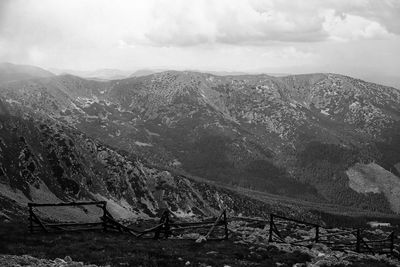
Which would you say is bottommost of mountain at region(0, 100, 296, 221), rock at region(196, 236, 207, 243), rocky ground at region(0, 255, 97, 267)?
mountain at region(0, 100, 296, 221)

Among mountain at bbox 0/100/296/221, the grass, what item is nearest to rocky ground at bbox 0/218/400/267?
the grass

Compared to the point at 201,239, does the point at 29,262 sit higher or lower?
higher

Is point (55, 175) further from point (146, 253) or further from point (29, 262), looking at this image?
point (29, 262)

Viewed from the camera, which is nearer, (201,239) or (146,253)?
(146,253)

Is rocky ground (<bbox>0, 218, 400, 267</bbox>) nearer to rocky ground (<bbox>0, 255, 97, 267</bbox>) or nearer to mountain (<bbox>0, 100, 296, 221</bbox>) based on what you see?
rocky ground (<bbox>0, 255, 97, 267</bbox>)

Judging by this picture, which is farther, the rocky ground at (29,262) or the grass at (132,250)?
the grass at (132,250)

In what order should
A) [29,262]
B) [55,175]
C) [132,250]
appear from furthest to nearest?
[55,175] < [132,250] < [29,262]

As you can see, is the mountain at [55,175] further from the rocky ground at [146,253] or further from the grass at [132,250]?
the rocky ground at [146,253]

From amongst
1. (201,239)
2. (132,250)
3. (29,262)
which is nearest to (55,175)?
(201,239)

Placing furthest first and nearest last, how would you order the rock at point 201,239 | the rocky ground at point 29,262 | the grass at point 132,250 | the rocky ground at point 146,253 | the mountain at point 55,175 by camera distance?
the mountain at point 55,175, the rock at point 201,239, the grass at point 132,250, the rocky ground at point 146,253, the rocky ground at point 29,262

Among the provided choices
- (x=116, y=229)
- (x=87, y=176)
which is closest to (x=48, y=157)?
(x=87, y=176)

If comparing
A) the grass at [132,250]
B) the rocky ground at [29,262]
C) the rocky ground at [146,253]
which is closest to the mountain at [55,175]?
the grass at [132,250]

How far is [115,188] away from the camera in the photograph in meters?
191

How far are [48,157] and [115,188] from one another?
32328 mm
